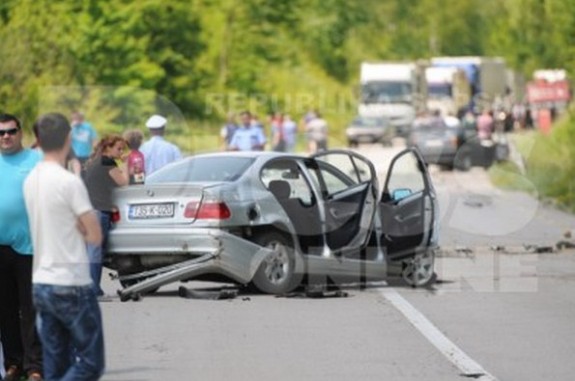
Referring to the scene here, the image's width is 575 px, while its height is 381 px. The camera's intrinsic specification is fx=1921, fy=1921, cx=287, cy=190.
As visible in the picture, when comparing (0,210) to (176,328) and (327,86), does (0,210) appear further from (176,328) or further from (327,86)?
(327,86)

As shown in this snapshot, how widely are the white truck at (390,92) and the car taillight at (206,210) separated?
60126 mm

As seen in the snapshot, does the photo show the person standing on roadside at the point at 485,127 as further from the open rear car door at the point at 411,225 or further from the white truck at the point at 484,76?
the open rear car door at the point at 411,225

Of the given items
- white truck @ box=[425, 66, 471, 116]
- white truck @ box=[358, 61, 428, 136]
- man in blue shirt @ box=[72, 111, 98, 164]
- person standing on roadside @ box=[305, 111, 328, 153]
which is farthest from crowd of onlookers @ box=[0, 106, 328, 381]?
white truck @ box=[425, 66, 471, 116]

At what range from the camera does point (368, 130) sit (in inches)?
3027

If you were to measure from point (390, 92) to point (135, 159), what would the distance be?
58.0 m

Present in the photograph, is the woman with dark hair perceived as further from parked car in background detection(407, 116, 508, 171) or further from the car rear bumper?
parked car in background detection(407, 116, 508, 171)

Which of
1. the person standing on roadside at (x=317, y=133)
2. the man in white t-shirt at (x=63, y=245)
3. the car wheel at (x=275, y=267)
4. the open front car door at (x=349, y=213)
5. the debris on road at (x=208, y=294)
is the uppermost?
the man in white t-shirt at (x=63, y=245)

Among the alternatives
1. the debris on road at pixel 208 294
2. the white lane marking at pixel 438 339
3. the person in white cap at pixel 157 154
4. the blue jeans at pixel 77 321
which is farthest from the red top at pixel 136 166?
the blue jeans at pixel 77 321

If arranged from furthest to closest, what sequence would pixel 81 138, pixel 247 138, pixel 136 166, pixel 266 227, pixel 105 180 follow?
1. pixel 247 138
2. pixel 81 138
3. pixel 136 166
4. pixel 266 227
5. pixel 105 180

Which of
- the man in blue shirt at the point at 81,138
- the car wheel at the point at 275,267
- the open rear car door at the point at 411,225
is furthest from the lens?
the man in blue shirt at the point at 81,138

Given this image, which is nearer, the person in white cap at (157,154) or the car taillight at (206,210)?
the car taillight at (206,210)

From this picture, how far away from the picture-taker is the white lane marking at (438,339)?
12.6 meters

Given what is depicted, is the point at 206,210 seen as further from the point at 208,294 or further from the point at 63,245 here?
the point at 63,245

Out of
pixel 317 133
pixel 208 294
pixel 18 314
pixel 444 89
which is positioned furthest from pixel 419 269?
pixel 444 89
